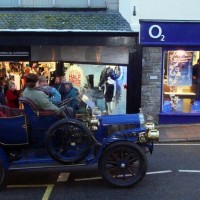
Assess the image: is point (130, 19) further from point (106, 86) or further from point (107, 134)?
point (107, 134)

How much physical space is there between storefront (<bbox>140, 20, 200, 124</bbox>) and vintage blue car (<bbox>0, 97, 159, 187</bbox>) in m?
7.08

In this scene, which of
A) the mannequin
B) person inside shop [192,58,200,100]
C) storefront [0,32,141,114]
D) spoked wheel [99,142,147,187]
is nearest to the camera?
spoked wheel [99,142,147,187]

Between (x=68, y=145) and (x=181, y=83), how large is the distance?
834cm

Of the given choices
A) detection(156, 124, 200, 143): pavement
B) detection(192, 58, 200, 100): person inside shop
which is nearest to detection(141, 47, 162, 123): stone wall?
detection(156, 124, 200, 143): pavement

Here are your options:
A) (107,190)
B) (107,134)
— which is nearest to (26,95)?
(107,134)

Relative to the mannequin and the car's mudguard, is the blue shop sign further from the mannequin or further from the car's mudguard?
the car's mudguard

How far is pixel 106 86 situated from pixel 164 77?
6.00 ft

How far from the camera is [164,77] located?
14977mm

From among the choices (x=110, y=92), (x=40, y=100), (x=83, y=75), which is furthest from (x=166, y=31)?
(x=40, y=100)

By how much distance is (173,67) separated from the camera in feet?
49.4

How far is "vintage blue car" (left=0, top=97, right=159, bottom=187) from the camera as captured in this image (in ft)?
24.3

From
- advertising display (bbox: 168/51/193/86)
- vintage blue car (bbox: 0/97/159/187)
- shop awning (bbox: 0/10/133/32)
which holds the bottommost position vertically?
vintage blue car (bbox: 0/97/159/187)

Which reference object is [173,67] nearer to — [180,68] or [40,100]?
[180,68]

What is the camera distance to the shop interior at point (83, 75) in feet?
49.7
